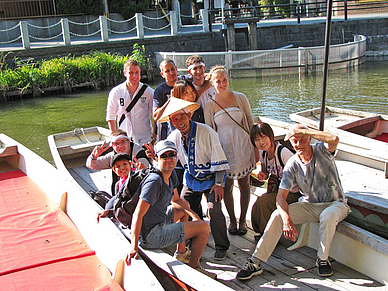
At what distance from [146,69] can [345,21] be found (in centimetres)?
1029

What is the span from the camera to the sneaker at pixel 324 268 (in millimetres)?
3121

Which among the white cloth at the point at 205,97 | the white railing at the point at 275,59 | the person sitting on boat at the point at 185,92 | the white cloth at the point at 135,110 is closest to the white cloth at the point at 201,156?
the person sitting on boat at the point at 185,92

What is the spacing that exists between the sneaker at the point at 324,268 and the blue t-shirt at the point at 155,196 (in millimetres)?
1137

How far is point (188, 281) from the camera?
8.95ft

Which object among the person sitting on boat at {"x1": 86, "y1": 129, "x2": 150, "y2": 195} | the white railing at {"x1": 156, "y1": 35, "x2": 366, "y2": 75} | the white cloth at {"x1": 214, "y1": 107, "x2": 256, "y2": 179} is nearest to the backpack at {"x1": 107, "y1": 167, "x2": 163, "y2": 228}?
the person sitting on boat at {"x1": 86, "y1": 129, "x2": 150, "y2": 195}

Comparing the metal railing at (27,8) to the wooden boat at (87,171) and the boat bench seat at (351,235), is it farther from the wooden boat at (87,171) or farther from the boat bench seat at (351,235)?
the boat bench seat at (351,235)

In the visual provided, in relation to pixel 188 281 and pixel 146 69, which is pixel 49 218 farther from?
pixel 146 69

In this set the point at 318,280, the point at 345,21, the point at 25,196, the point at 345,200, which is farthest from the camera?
the point at 345,21

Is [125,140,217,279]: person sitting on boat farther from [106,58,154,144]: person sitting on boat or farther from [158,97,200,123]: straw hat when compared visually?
[106,58,154,144]: person sitting on boat

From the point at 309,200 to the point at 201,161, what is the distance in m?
0.85

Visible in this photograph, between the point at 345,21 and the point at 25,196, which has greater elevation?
the point at 345,21

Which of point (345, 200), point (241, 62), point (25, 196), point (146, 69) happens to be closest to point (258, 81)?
point (241, 62)

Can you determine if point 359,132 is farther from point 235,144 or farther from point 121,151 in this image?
point 121,151

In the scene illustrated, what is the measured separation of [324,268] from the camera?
10.3ft
